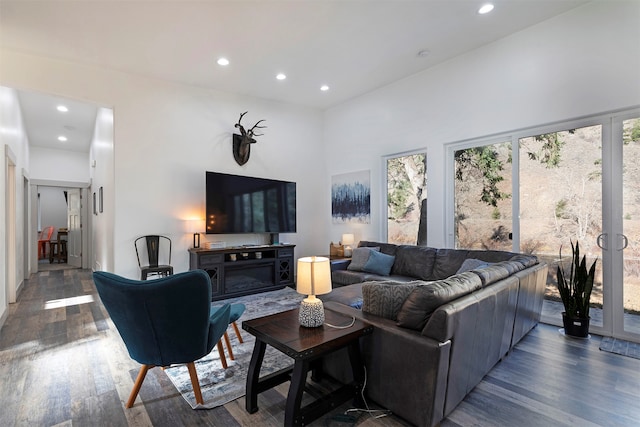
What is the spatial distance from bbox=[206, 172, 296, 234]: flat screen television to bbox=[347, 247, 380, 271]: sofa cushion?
4.60 ft

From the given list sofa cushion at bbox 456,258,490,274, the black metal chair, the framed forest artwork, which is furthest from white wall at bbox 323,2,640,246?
the black metal chair

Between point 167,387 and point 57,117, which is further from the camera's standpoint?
point 57,117

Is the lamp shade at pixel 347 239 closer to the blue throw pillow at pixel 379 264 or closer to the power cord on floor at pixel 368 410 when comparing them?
the blue throw pillow at pixel 379 264

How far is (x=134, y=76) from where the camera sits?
4.41m

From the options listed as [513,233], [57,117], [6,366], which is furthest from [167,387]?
[57,117]

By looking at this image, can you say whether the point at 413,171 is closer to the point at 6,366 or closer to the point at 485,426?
the point at 485,426

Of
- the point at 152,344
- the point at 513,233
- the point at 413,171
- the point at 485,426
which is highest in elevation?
the point at 413,171

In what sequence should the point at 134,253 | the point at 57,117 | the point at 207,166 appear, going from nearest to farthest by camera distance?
the point at 134,253 → the point at 207,166 → the point at 57,117

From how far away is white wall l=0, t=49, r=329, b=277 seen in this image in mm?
4012

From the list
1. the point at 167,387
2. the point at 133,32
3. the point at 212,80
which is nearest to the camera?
the point at 167,387

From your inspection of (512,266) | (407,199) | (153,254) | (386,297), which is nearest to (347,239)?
(407,199)

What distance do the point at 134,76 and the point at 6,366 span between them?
3782 mm

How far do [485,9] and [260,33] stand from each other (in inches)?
96.7

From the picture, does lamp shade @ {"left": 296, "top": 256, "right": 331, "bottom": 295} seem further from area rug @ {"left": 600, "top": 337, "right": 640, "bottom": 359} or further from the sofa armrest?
area rug @ {"left": 600, "top": 337, "right": 640, "bottom": 359}
